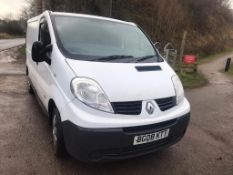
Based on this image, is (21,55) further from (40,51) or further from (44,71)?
(40,51)

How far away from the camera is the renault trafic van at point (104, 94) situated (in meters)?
2.97

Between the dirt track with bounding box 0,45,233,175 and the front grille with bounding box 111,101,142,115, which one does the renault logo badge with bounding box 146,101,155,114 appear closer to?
the front grille with bounding box 111,101,142,115

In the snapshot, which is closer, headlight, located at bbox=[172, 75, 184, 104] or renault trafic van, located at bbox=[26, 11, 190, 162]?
renault trafic van, located at bbox=[26, 11, 190, 162]

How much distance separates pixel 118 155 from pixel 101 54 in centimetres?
147

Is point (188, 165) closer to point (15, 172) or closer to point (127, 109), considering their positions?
point (127, 109)

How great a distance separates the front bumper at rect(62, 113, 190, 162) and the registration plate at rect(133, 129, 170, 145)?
49 millimetres

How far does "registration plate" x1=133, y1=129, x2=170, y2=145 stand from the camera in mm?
3076

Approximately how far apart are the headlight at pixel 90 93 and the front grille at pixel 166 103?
2.20 ft

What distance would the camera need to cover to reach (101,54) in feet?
12.5

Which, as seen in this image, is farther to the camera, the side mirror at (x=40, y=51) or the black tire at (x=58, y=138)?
the side mirror at (x=40, y=51)

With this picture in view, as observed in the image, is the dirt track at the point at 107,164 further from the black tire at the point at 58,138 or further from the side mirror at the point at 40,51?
the side mirror at the point at 40,51

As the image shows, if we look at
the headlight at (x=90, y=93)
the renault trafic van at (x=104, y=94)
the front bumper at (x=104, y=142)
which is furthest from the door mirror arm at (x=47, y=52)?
the front bumper at (x=104, y=142)

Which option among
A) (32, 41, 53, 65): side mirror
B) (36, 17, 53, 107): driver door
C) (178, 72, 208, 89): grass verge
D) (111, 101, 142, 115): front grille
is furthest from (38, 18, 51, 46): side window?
(178, 72, 208, 89): grass verge

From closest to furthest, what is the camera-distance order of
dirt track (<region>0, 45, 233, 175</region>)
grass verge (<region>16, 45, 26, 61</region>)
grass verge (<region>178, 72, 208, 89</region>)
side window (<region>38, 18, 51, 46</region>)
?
1. dirt track (<region>0, 45, 233, 175</region>)
2. side window (<region>38, 18, 51, 46</region>)
3. grass verge (<region>178, 72, 208, 89</region>)
4. grass verge (<region>16, 45, 26, 61</region>)
